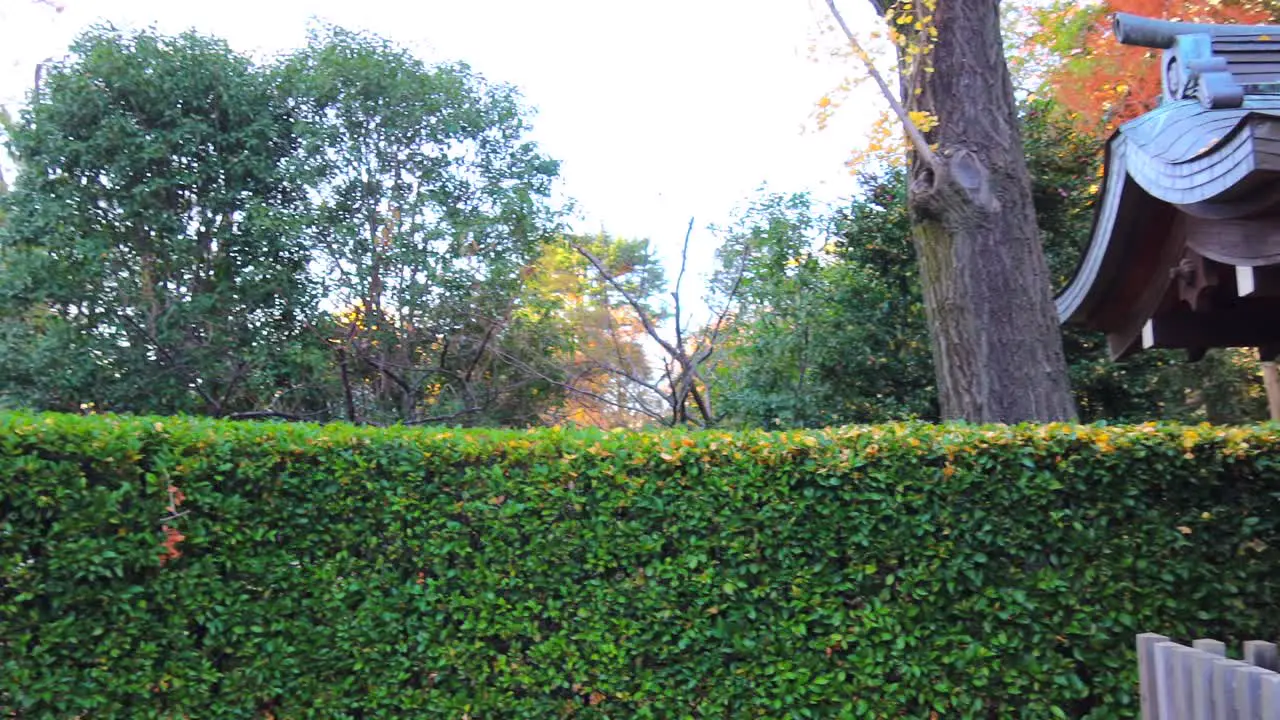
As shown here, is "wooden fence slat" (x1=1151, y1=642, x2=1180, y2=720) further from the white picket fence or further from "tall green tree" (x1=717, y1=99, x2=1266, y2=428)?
"tall green tree" (x1=717, y1=99, x2=1266, y2=428)

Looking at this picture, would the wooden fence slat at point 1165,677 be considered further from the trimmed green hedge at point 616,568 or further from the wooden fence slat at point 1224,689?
the trimmed green hedge at point 616,568

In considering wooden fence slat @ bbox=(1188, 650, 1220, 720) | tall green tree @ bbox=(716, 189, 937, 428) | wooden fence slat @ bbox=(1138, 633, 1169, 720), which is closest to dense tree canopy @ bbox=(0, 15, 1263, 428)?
tall green tree @ bbox=(716, 189, 937, 428)

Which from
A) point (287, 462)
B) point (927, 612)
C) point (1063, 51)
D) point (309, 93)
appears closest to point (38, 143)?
point (309, 93)

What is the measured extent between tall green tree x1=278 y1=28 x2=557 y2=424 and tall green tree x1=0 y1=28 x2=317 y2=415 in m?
0.57

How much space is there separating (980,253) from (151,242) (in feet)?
31.6

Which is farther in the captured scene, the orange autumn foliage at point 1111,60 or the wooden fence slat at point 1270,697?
the orange autumn foliage at point 1111,60

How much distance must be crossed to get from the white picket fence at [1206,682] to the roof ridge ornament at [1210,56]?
125 inches

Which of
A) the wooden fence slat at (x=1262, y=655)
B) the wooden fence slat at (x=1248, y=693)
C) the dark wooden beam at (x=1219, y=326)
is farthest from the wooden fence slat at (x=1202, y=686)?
the dark wooden beam at (x=1219, y=326)

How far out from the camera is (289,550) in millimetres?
4859

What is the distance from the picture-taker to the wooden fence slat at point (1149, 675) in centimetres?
352

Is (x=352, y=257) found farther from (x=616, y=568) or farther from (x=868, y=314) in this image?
(x=616, y=568)

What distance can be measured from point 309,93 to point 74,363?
426cm

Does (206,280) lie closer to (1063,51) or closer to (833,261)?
(833,261)

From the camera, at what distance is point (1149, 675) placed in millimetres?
3582
